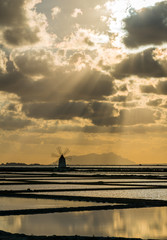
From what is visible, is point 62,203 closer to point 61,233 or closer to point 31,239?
point 61,233

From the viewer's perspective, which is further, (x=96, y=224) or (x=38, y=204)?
(x=38, y=204)

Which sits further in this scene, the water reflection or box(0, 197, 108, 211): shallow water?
box(0, 197, 108, 211): shallow water

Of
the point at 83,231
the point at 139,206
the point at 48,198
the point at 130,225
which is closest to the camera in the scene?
the point at 83,231

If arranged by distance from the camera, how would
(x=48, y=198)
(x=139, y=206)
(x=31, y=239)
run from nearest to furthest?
(x=31, y=239), (x=139, y=206), (x=48, y=198)

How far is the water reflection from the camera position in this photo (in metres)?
17.8

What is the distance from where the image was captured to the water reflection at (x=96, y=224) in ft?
58.5

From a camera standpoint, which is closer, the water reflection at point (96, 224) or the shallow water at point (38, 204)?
the water reflection at point (96, 224)

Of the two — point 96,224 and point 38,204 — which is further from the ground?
point 38,204

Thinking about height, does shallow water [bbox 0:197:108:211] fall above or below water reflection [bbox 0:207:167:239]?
above

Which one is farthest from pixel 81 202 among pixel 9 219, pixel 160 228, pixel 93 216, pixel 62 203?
pixel 160 228

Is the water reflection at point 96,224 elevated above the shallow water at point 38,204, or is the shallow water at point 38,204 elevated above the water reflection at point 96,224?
the shallow water at point 38,204

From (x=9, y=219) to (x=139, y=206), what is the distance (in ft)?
32.1

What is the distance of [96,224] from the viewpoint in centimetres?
1994

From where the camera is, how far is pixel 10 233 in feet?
55.7
